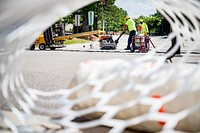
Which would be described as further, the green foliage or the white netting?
the green foliage

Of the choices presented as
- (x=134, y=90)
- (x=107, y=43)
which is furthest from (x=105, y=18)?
(x=134, y=90)

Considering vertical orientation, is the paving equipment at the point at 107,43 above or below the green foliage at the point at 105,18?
below

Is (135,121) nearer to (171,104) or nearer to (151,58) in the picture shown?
(171,104)

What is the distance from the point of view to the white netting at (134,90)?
2674 mm

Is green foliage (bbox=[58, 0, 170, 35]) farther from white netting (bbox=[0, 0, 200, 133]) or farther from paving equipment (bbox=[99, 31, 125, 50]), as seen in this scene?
white netting (bbox=[0, 0, 200, 133])

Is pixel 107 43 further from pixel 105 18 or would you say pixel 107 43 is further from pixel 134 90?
pixel 105 18

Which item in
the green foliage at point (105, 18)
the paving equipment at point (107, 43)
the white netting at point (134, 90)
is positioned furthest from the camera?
the green foliage at point (105, 18)

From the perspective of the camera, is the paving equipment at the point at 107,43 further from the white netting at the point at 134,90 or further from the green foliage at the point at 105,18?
the white netting at the point at 134,90

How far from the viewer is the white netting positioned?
2.67 metres

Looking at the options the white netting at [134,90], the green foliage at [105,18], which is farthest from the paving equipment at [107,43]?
the white netting at [134,90]

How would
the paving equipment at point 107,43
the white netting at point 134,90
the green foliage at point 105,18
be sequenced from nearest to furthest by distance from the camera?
the white netting at point 134,90 → the paving equipment at point 107,43 → the green foliage at point 105,18

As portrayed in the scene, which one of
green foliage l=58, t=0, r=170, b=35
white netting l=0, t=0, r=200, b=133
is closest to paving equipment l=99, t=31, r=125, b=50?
green foliage l=58, t=0, r=170, b=35

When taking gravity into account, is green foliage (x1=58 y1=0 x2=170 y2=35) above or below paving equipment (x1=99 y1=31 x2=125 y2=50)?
above

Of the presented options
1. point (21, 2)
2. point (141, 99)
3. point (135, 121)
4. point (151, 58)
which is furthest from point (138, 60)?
point (21, 2)
